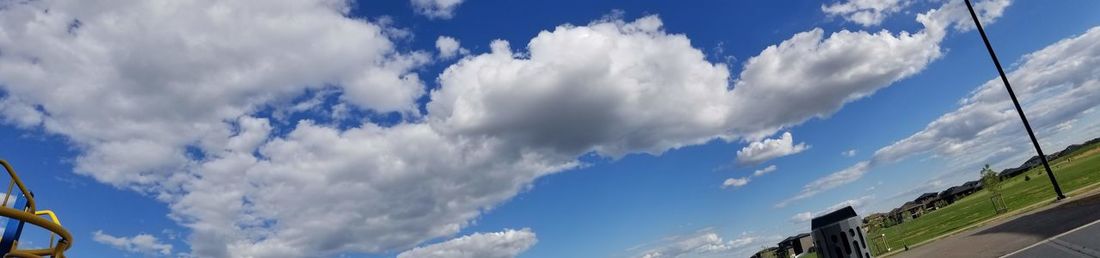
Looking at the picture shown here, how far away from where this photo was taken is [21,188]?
45.9 ft

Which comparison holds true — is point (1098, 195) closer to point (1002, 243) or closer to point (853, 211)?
point (1002, 243)

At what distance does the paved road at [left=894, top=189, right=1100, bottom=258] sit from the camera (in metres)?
13.4

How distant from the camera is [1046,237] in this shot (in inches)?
604

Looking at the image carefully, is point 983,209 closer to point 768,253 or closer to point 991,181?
point 991,181

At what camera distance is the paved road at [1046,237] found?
1338cm

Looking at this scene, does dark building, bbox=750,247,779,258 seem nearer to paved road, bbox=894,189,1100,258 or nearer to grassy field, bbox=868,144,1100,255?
grassy field, bbox=868,144,1100,255

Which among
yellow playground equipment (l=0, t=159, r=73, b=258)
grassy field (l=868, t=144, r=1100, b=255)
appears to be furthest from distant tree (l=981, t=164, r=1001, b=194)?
yellow playground equipment (l=0, t=159, r=73, b=258)

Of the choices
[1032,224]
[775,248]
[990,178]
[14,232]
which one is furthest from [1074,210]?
[775,248]

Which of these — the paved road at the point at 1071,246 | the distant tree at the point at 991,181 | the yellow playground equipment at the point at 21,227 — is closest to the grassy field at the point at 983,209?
the distant tree at the point at 991,181

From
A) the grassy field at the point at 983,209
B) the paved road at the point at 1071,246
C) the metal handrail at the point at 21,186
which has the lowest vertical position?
the paved road at the point at 1071,246

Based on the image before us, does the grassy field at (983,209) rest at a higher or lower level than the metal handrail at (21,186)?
lower

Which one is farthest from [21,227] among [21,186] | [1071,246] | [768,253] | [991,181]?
[768,253]

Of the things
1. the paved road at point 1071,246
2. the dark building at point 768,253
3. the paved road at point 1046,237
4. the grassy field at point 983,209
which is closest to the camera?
the paved road at point 1071,246

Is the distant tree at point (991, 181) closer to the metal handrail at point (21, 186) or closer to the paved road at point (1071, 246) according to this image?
the paved road at point (1071, 246)
